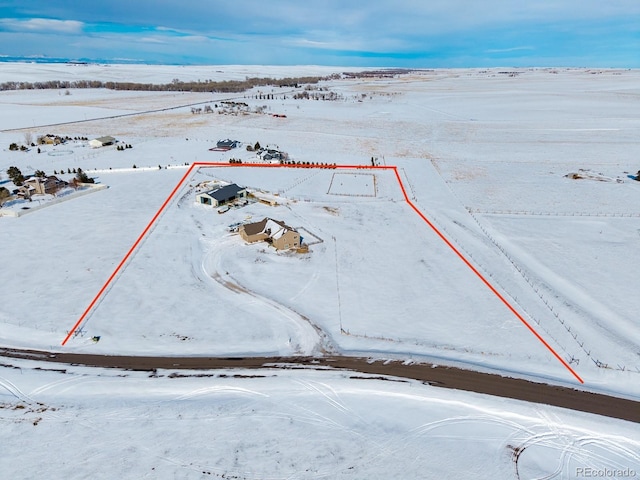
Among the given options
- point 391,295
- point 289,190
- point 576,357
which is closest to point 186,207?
point 289,190

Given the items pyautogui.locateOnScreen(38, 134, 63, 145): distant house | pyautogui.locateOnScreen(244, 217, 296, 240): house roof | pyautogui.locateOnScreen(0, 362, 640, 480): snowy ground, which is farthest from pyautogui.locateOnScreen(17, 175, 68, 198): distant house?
pyautogui.locateOnScreen(0, 362, 640, 480): snowy ground

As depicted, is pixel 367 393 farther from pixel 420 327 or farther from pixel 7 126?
pixel 7 126

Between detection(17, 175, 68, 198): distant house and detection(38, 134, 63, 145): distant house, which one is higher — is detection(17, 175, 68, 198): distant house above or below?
below

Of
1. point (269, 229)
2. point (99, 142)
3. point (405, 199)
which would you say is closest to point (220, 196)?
point (269, 229)

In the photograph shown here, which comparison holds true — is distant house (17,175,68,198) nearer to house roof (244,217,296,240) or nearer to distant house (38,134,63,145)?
house roof (244,217,296,240)

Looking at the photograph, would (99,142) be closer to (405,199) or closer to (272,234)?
(272,234)
